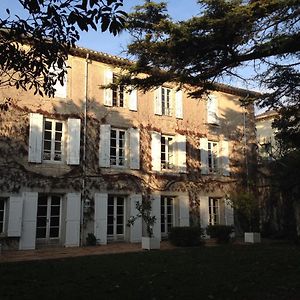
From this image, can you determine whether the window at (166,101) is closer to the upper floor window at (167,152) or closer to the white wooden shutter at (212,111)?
the upper floor window at (167,152)

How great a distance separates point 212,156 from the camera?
2034 cm

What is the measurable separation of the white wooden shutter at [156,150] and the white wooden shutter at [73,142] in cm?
353

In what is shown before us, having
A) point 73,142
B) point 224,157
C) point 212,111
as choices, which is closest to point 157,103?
point 212,111

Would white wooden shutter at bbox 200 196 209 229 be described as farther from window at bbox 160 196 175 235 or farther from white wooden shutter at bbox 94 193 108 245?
white wooden shutter at bbox 94 193 108 245

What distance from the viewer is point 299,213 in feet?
66.4

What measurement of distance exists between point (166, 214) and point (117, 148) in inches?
147

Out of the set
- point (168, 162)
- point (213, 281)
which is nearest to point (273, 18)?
point (213, 281)

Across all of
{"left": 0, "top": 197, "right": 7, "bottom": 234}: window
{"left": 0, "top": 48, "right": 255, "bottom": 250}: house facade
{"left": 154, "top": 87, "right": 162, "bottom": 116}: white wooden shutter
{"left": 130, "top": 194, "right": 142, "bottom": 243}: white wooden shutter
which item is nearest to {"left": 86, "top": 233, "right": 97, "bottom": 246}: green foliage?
{"left": 0, "top": 48, "right": 255, "bottom": 250}: house facade

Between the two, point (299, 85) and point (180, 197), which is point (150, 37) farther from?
point (180, 197)

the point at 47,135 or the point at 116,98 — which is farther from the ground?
the point at 116,98

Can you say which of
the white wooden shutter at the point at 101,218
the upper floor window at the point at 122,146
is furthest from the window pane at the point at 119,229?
the upper floor window at the point at 122,146

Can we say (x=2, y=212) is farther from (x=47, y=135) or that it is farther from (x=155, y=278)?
(x=155, y=278)

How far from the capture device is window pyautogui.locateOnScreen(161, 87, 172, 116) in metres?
18.9

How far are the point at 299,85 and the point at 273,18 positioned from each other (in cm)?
290
